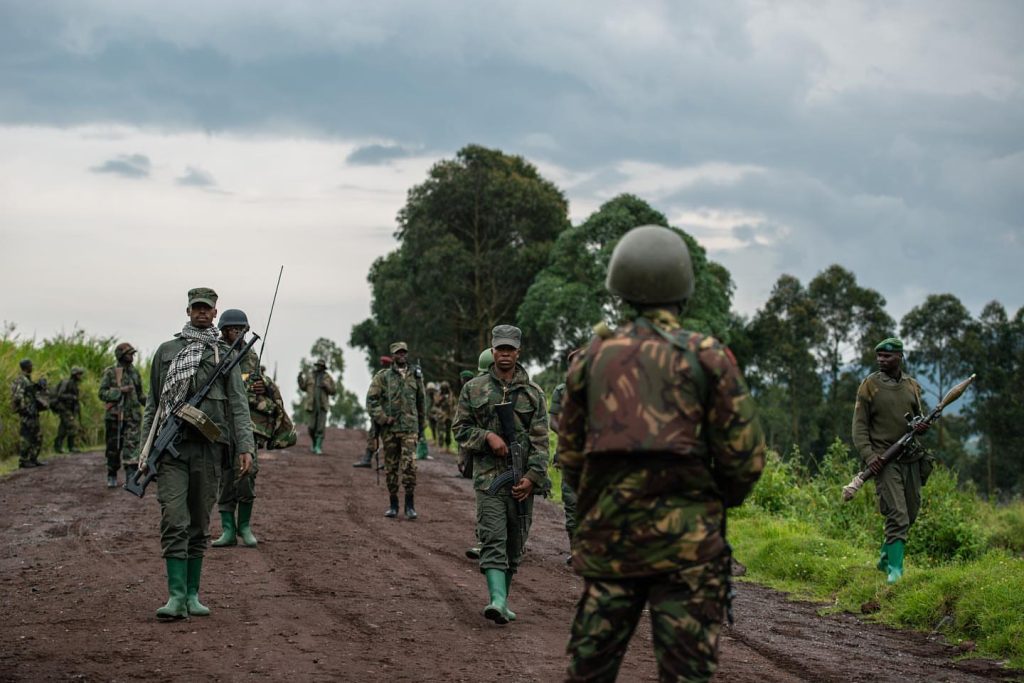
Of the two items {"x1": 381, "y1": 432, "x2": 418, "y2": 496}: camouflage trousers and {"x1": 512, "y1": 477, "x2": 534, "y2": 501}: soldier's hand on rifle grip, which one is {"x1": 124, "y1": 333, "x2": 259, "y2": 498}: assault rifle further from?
{"x1": 381, "y1": 432, "x2": 418, "y2": 496}: camouflage trousers

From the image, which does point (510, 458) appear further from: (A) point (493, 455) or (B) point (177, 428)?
(B) point (177, 428)

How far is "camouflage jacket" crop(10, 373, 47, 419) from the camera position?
25.0 metres

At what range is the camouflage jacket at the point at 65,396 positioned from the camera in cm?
2731

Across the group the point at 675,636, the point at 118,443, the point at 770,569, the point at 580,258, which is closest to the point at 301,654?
the point at 675,636

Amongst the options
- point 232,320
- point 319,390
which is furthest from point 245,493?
point 319,390

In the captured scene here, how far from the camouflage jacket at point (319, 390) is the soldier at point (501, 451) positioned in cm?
1895

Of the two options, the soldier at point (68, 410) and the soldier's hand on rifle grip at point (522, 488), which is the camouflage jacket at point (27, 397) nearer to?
the soldier at point (68, 410)

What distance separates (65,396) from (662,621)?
25.0m

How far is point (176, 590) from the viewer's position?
31.0ft

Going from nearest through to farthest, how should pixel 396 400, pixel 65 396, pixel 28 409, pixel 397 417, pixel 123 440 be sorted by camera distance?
pixel 397 417, pixel 396 400, pixel 123 440, pixel 28 409, pixel 65 396

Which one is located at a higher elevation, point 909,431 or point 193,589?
point 909,431

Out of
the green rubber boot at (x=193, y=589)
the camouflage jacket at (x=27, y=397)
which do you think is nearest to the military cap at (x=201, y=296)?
the green rubber boot at (x=193, y=589)

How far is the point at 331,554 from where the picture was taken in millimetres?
13633

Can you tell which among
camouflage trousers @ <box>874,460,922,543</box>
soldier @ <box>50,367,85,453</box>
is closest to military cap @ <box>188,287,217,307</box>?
camouflage trousers @ <box>874,460,922,543</box>
